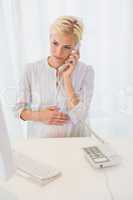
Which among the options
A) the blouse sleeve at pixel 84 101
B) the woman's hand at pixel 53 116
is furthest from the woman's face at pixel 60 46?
the woman's hand at pixel 53 116

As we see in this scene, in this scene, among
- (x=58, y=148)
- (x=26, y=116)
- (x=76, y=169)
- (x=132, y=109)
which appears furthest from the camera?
(x=132, y=109)

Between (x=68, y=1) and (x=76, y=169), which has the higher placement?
(x=68, y=1)

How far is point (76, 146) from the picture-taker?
1.37 m

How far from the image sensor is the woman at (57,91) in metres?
1.61

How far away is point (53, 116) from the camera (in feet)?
5.22

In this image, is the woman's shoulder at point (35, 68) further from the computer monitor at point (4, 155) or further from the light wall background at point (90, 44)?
the computer monitor at point (4, 155)

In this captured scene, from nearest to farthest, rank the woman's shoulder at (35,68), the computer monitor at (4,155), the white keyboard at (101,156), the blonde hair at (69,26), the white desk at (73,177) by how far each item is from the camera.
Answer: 1. the computer monitor at (4,155)
2. the white desk at (73,177)
3. the white keyboard at (101,156)
4. the blonde hair at (69,26)
5. the woman's shoulder at (35,68)

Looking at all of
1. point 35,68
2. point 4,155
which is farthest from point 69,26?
point 4,155

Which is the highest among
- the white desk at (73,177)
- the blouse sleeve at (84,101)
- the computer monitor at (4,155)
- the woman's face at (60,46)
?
the woman's face at (60,46)

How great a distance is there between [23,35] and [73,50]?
2.11 feet

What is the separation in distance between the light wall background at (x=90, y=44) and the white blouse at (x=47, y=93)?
56cm

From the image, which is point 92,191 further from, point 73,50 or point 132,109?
point 132,109

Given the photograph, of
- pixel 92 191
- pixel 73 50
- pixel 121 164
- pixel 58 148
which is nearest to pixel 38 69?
pixel 73 50

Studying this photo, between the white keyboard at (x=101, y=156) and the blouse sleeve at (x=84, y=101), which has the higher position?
the blouse sleeve at (x=84, y=101)
